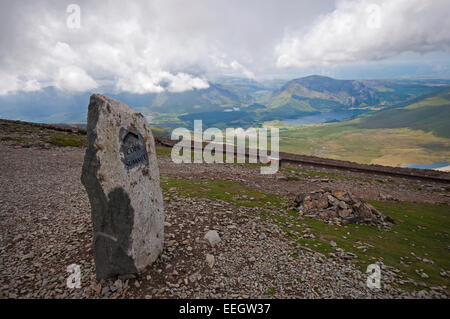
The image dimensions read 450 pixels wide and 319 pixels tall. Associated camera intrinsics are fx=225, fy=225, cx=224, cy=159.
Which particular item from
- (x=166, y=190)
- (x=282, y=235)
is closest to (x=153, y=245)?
(x=282, y=235)

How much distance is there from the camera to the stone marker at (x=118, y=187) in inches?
255

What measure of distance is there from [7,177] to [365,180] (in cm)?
3224

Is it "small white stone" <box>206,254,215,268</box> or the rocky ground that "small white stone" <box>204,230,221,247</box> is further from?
"small white stone" <box>206,254,215,268</box>

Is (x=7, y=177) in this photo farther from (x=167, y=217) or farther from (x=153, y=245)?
(x=153, y=245)

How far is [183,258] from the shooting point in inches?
340

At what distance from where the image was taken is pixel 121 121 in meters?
7.04

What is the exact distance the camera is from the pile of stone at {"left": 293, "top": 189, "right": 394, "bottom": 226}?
1276 cm

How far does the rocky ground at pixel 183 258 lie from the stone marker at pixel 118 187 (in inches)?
35.0

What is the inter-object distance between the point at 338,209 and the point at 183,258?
955cm
